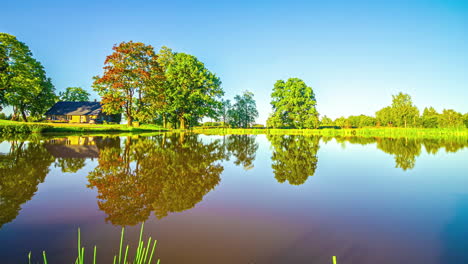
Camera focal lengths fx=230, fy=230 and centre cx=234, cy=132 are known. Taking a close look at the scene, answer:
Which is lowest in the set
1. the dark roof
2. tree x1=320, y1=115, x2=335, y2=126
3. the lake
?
the lake

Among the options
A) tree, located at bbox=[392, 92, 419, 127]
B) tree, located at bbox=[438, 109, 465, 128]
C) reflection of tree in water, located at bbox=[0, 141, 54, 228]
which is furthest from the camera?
tree, located at bbox=[438, 109, 465, 128]

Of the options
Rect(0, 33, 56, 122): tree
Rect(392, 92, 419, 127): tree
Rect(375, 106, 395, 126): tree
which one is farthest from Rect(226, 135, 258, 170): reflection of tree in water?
Rect(375, 106, 395, 126): tree

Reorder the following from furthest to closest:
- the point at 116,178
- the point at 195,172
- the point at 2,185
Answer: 1. the point at 195,172
2. the point at 116,178
3. the point at 2,185

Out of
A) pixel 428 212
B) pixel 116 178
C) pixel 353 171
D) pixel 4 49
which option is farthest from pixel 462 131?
pixel 4 49

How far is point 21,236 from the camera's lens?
2627 millimetres

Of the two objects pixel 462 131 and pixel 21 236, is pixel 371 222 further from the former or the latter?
pixel 462 131

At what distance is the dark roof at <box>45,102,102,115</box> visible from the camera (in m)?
55.9

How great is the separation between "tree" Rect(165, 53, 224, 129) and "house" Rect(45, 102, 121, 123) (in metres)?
25.2

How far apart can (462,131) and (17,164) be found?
5146 centimetres

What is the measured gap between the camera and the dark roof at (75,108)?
5591 cm

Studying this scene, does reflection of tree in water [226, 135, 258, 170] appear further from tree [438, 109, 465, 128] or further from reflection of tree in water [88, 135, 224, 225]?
tree [438, 109, 465, 128]

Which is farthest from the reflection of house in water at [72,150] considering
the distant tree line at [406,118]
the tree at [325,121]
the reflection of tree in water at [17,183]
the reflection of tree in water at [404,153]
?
the tree at [325,121]

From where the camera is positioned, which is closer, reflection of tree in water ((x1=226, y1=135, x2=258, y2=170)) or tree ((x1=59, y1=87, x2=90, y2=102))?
reflection of tree in water ((x1=226, y1=135, x2=258, y2=170))

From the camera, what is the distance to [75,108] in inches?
2265
